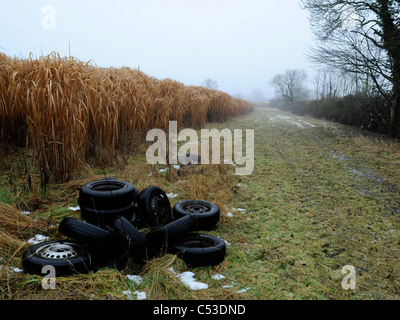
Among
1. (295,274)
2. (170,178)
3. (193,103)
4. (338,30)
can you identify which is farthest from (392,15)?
(295,274)

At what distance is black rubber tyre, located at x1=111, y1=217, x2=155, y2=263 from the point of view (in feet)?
6.24

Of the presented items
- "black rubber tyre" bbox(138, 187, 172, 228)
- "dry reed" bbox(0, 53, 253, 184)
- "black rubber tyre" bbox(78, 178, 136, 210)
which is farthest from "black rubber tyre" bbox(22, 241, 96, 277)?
"dry reed" bbox(0, 53, 253, 184)

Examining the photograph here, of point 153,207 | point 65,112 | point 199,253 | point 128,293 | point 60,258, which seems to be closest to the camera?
point 128,293

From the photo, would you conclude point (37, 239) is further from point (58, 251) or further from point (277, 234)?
point (277, 234)

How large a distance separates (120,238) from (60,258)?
0.43 meters

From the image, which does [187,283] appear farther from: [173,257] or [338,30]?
[338,30]

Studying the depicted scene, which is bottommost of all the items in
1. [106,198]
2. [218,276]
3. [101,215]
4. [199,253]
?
[218,276]

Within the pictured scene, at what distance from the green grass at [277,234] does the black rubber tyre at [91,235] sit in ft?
0.61

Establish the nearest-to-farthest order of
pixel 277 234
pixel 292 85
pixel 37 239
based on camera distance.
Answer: pixel 37 239
pixel 277 234
pixel 292 85

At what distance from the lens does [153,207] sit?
8.33ft

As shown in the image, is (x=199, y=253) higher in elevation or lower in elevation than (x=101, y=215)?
lower

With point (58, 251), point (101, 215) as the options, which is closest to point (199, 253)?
point (101, 215)

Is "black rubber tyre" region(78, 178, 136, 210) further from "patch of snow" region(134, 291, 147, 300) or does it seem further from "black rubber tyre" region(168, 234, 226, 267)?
"patch of snow" region(134, 291, 147, 300)

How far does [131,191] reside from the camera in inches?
97.5
